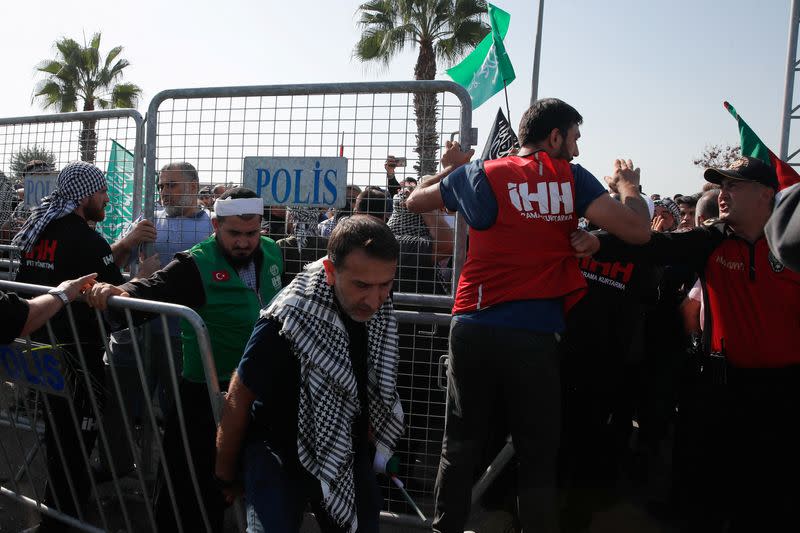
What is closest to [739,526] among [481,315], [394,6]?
[481,315]

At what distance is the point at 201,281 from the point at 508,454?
200cm

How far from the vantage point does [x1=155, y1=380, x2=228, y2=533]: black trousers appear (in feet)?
10.5

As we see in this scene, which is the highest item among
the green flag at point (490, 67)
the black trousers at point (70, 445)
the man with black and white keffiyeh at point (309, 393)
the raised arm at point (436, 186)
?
the green flag at point (490, 67)

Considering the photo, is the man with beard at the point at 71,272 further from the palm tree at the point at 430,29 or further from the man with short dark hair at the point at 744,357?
the palm tree at the point at 430,29

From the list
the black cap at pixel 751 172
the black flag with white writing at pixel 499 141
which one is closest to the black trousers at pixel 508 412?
the black cap at pixel 751 172

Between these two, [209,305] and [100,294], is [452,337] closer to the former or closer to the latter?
[209,305]

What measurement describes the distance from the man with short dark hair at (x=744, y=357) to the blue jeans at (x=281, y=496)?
6.17 ft

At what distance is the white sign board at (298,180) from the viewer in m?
3.87

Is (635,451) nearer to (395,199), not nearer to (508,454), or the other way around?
(508,454)

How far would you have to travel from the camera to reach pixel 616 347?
166 inches

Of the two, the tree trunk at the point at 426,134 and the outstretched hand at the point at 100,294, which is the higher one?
the tree trunk at the point at 426,134

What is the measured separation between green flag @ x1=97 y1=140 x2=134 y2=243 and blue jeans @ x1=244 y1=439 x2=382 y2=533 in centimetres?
313

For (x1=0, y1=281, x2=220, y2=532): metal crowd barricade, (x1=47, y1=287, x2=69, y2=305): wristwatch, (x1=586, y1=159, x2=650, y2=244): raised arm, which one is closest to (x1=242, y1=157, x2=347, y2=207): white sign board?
(x1=0, y1=281, x2=220, y2=532): metal crowd barricade

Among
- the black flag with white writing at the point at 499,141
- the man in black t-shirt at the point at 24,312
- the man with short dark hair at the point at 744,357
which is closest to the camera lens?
the man in black t-shirt at the point at 24,312
